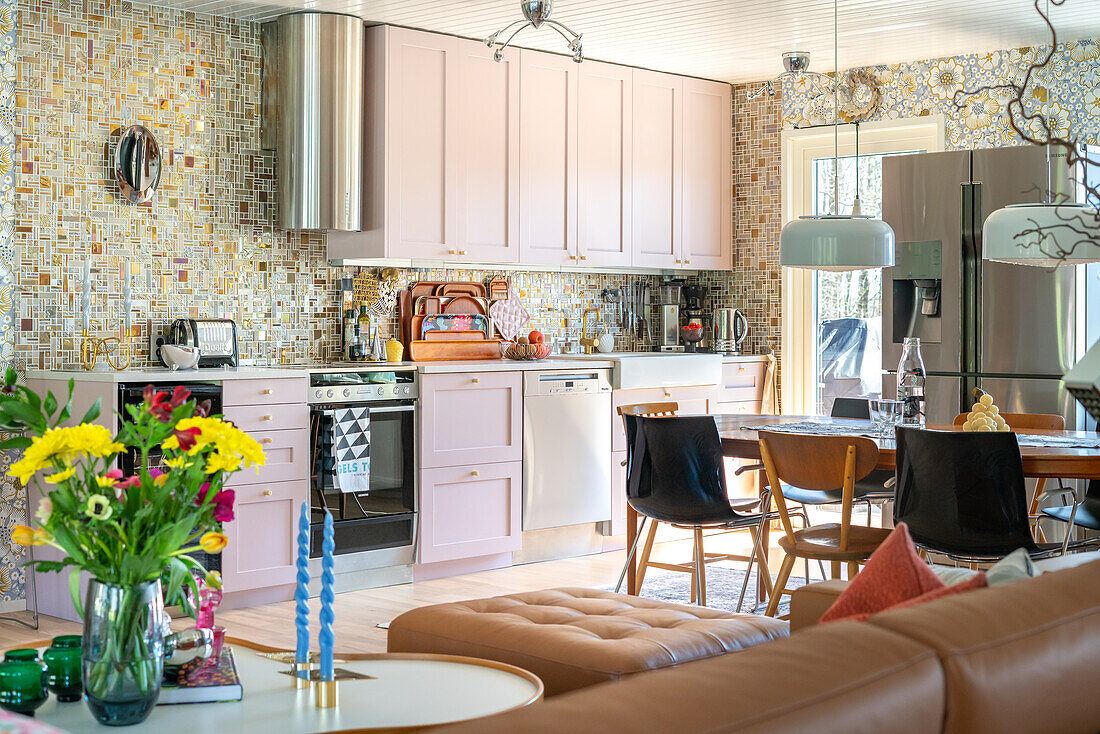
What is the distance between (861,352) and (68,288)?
4.26 meters

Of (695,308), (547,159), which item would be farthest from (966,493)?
(695,308)

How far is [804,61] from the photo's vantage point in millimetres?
6465

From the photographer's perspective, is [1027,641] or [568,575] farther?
[568,575]

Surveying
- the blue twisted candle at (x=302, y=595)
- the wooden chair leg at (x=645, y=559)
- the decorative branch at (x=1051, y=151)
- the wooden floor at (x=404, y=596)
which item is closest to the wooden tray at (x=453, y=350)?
the wooden floor at (x=404, y=596)

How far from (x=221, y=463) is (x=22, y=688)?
0.52m

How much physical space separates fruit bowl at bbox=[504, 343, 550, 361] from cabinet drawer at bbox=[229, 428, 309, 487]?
4.87 ft

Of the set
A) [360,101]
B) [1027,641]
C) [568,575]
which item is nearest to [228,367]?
[360,101]

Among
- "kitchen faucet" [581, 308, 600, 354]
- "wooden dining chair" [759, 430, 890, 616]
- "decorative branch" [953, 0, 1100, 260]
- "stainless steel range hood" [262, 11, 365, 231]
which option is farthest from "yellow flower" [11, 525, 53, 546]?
"kitchen faucet" [581, 308, 600, 354]

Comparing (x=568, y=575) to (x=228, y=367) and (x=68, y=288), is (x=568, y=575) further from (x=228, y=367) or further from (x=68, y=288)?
(x=68, y=288)

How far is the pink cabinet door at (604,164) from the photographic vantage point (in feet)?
21.7

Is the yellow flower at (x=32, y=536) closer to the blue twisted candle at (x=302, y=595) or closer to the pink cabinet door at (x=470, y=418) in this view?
the blue twisted candle at (x=302, y=595)

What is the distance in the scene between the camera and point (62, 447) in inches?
70.8

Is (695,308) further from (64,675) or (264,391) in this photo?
(64,675)

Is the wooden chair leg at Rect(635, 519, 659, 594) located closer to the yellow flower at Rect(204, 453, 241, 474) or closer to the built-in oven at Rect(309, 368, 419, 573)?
the built-in oven at Rect(309, 368, 419, 573)
